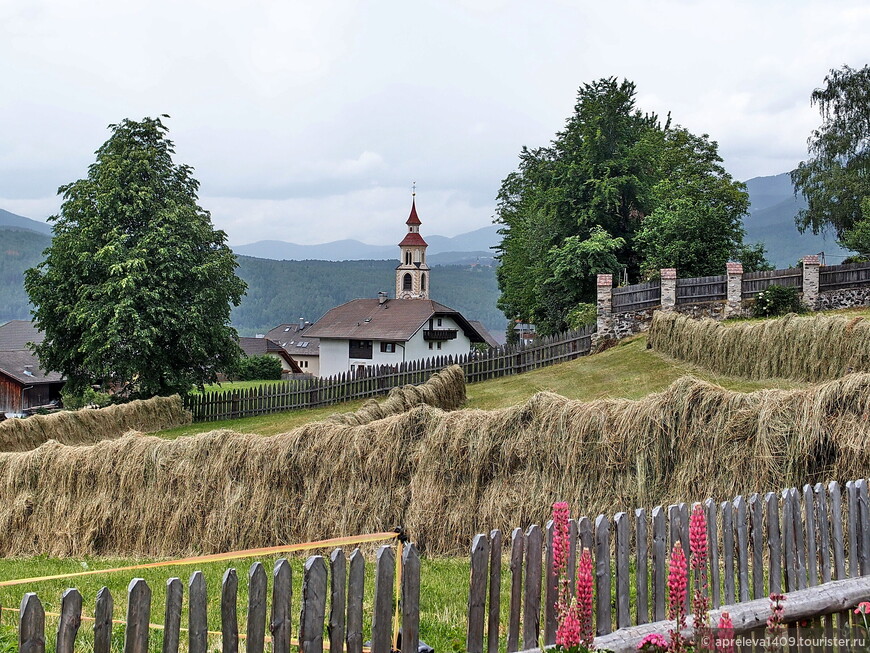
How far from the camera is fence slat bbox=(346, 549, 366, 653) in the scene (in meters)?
4.55

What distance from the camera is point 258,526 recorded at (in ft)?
36.1

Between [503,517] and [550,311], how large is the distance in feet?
110

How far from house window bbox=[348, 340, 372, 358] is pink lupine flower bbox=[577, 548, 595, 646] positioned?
6574 cm

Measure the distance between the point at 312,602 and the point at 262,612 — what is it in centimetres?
27

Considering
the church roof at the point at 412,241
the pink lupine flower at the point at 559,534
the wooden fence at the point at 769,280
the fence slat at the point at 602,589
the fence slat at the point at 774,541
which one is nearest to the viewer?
the pink lupine flower at the point at 559,534

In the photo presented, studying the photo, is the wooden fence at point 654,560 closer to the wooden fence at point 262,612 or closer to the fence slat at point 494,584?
the fence slat at point 494,584

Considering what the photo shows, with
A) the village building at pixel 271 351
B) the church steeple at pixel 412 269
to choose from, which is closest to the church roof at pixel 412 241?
the church steeple at pixel 412 269

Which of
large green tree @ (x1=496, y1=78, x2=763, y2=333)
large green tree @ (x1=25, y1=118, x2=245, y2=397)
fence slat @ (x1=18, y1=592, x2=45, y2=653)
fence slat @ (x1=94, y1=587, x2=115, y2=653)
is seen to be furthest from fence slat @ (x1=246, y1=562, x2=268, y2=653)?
large green tree @ (x1=496, y1=78, x2=763, y2=333)

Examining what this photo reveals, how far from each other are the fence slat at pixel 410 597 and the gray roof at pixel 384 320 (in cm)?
6301

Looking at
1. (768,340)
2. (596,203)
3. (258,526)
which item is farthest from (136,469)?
(596,203)

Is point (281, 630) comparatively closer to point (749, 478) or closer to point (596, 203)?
point (749, 478)

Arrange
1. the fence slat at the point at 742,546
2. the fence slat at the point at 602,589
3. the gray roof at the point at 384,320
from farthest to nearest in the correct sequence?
the gray roof at the point at 384,320 → the fence slat at the point at 742,546 → the fence slat at the point at 602,589

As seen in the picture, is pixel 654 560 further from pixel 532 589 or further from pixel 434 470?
pixel 434 470

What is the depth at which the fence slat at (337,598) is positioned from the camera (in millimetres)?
4555
